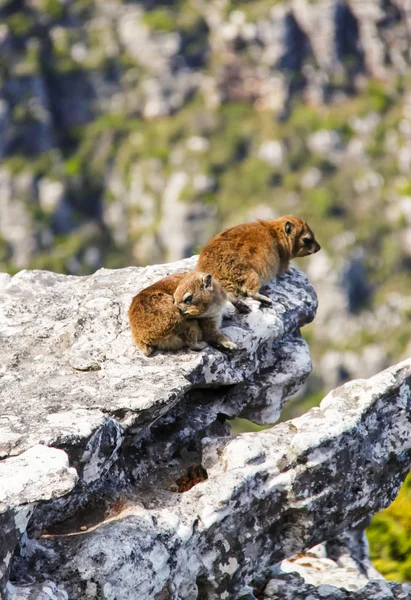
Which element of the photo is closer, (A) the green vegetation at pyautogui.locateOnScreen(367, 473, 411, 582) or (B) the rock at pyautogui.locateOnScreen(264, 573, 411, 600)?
(B) the rock at pyautogui.locateOnScreen(264, 573, 411, 600)

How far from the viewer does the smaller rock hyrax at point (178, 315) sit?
12.2 metres

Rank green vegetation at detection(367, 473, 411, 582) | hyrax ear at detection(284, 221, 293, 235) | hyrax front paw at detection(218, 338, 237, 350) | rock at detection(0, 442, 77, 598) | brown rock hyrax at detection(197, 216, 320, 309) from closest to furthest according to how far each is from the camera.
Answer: rock at detection(0, 442, 77, 598), hyrax front paw at detection(218, 338, 237, 350), brown rock hyrax at detection(197, 216, 320, 309), green vegetation at detection(367, 473, 411, 582), hyrax ear at detection(284, 221, 293, 235)

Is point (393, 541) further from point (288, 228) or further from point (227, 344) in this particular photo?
point (288, 228)

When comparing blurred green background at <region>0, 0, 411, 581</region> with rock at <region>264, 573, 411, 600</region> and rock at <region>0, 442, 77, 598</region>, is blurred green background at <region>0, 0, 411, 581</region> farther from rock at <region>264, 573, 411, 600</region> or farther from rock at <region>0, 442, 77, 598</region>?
rock at <region>0, 442, 77, 598</region>

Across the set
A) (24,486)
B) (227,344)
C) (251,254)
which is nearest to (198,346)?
(227,344)

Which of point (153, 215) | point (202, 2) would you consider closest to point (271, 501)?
point (153, 215)

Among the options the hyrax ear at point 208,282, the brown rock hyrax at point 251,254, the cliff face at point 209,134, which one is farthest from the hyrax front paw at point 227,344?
the cliff face at point 209,134

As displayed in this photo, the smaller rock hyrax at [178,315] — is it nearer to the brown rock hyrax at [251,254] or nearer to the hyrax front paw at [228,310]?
the hyrax front paw at [228,310]

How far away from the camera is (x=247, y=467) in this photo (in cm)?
1106

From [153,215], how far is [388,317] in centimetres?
4431

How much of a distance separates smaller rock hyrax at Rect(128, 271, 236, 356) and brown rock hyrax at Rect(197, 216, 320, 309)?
1023mm

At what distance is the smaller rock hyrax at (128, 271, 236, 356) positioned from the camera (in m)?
12.2

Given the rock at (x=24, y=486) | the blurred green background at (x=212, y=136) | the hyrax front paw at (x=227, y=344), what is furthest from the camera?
the blurred green background at (x=212, y=136)

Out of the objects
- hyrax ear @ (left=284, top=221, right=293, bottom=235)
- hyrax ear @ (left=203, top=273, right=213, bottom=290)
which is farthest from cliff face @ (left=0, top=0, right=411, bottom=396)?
hyrax ear @ (left=203, top=273, right=213, bottom=290)
